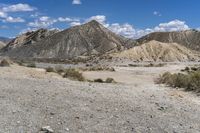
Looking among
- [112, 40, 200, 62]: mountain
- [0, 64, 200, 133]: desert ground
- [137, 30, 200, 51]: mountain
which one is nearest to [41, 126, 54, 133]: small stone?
[0, 64, 200, 133]: desert ground

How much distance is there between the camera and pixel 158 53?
140m

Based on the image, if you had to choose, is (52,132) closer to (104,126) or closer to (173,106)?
(104,126)

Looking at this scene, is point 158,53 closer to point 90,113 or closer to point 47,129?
point 90,113

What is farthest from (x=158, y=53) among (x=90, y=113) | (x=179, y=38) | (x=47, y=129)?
(x=47, y=129)

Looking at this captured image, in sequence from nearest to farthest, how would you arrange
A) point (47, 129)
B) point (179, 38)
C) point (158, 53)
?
point (47, 129) → point (158, 53) → point (179, 38)

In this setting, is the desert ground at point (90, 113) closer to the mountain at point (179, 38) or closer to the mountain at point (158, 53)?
the mountain at point (158, 53)

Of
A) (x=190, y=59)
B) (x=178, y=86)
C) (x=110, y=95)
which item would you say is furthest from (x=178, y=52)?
(x=110, y=95)

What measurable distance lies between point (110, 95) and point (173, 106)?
11.3 ft

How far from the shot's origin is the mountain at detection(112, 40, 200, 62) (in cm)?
13525

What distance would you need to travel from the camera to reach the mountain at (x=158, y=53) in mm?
135250

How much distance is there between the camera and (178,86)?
91.9 ft

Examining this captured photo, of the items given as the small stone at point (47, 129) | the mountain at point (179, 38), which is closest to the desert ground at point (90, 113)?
the small stone at point (47, 129)

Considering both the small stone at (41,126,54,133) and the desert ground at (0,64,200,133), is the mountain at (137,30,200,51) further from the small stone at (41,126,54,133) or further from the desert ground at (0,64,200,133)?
the small stone at (41,126,54,133)

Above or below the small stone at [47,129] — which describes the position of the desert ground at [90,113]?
above
